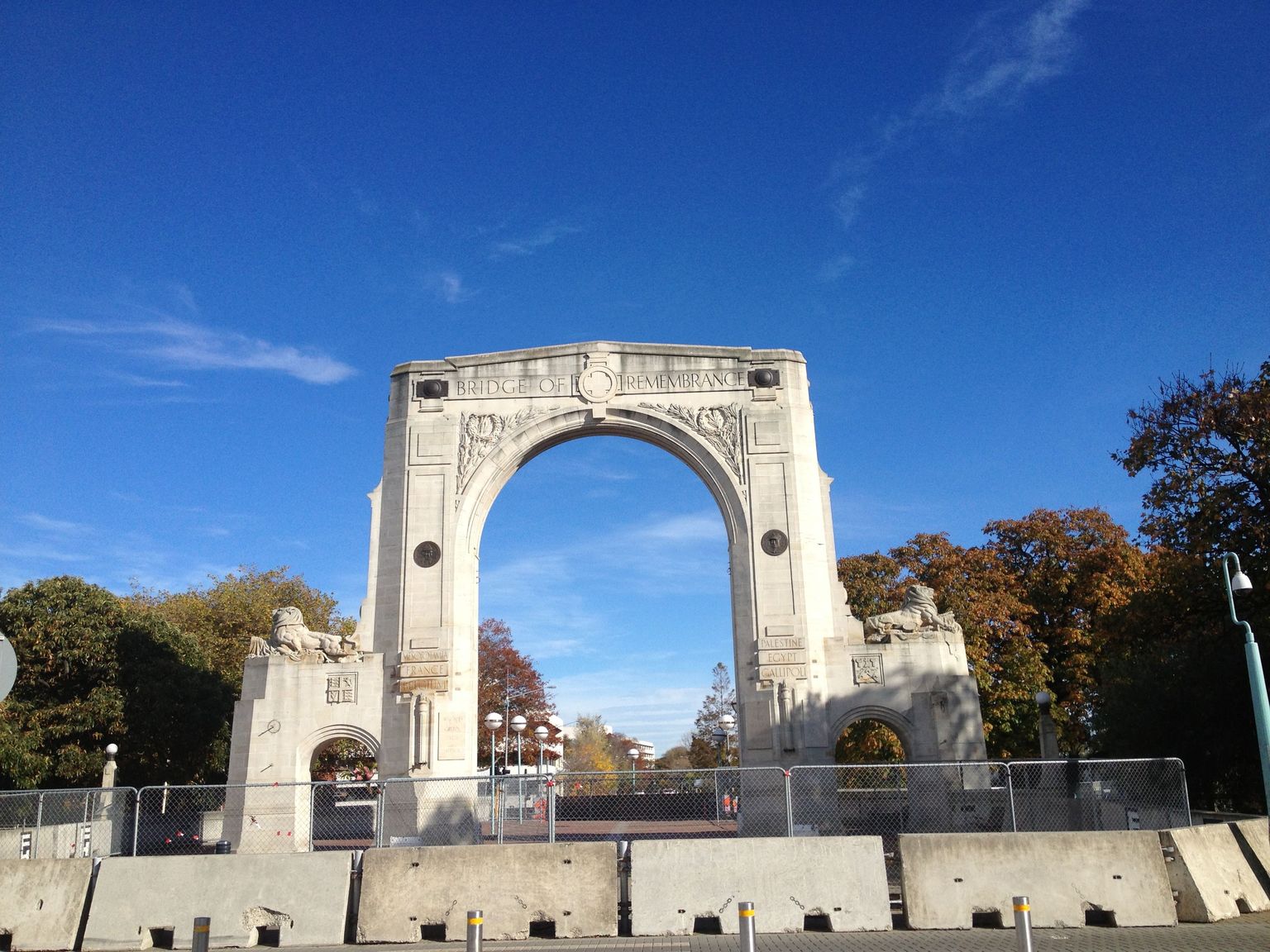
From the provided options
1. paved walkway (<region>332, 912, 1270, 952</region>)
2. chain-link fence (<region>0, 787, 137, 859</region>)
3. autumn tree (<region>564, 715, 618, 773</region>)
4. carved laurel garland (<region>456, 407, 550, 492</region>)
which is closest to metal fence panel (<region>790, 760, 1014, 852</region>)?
paved walkway (<region>332, 912, 1270, 952</region>)

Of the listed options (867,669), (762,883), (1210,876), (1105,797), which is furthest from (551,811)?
(867,669)

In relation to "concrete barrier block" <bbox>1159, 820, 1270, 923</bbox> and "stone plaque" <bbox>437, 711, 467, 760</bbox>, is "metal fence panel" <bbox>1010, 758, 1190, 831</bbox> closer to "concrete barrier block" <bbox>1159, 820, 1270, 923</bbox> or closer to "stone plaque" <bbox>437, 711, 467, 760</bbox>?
"concrete barrier block" <bbox>1159, 820, 1270, 923</bbox>

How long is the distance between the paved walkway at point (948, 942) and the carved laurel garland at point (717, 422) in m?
14.1

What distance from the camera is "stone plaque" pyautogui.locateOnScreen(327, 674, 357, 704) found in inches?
872

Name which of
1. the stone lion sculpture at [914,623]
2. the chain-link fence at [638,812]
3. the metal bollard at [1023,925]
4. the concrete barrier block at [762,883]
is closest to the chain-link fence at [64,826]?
the chain-link fence at [638,812]

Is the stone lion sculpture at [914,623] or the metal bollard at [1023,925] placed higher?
the stone lion sculpture at [914,623]

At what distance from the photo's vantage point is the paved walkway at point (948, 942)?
9.51 metres

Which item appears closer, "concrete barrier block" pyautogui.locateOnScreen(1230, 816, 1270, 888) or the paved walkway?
the paved walkway

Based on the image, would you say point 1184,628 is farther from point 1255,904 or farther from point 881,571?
point 881,571

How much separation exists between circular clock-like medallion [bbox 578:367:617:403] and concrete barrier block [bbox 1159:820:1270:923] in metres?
15.6

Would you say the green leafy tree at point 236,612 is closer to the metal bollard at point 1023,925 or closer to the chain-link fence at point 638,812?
the chain-link fence at point 638,812

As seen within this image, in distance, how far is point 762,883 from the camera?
35.6 ft

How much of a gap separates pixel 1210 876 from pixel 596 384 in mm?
16377

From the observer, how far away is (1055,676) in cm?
3525
